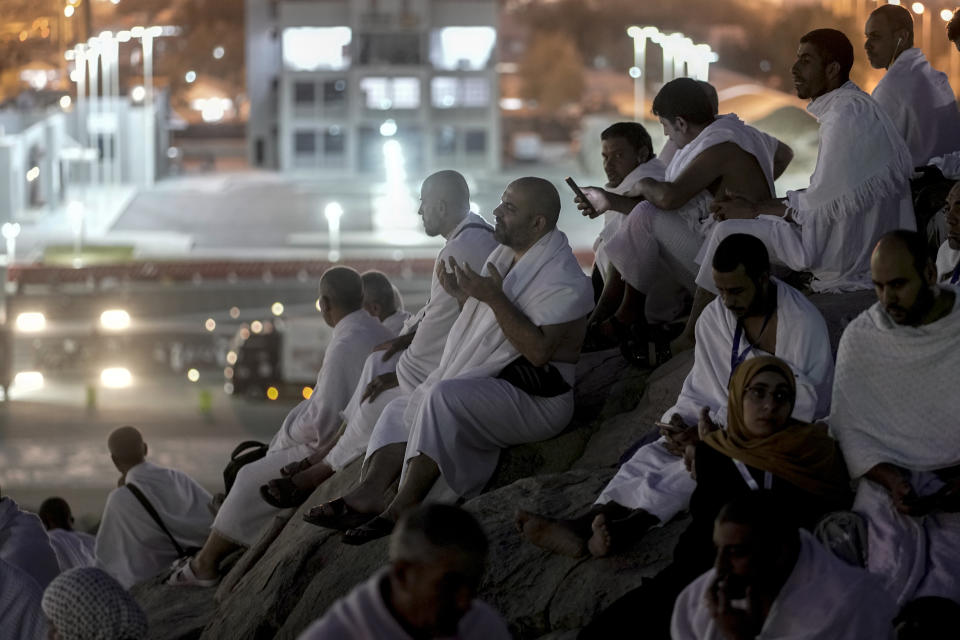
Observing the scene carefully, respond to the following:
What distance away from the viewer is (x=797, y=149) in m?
43.4

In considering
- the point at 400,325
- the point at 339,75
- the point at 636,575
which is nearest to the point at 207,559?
the point at 400,325

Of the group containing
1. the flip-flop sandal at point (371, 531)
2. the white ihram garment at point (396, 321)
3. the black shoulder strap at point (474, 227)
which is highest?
the black shoulder strap at point (474, 227)

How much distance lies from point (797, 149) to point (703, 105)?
116 feet

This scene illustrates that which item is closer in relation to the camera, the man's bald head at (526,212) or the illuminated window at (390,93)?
the man's bald head at (526,212)

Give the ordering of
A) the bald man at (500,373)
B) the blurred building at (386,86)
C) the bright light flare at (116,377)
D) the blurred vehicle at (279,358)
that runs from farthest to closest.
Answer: the blurred building at (386,86), the bright light flare at (116,377), the blurred vehicle at (279,358), the bald man at (500,373)

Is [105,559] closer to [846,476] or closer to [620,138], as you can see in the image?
[620,138]

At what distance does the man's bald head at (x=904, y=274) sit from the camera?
5.91 meters

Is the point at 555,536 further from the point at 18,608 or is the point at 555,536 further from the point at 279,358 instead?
the point at 279,358

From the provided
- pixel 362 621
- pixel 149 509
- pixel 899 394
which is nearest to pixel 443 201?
pixel 149 509

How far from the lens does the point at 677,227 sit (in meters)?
8.78

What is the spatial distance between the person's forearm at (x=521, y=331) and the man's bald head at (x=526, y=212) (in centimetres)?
34

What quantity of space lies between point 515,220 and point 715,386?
5.02 feet

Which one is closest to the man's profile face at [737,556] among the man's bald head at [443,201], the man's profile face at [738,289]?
the man's profile face at [738,289]

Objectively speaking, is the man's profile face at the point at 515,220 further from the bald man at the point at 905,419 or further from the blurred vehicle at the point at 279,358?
the blurred vehicle at the point at 279,358
